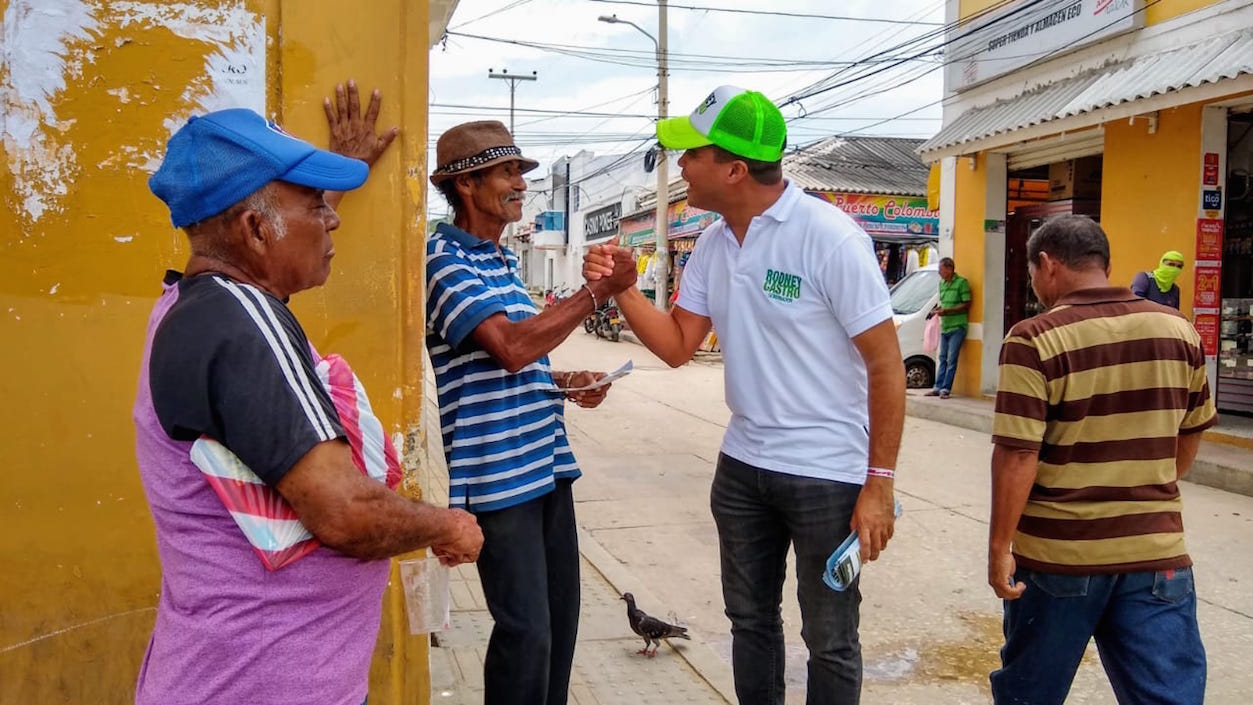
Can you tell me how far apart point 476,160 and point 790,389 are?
1.08 meters

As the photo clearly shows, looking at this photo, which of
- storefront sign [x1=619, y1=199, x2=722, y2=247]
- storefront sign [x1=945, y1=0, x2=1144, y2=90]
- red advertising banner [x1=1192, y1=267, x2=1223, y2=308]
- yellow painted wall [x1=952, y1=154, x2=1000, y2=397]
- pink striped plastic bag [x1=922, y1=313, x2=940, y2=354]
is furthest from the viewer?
storefront sign [x1=619, y1=199, x2=722, y2=247]

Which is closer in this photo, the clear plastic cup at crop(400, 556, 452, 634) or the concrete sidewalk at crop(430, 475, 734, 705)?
the clear plastic cup at crop(400, 556, 452, 634)

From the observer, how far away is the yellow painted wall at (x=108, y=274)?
2803 millimetres

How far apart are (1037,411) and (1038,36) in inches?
382

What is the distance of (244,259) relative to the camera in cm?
160

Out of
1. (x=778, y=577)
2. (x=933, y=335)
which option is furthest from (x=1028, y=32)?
(x=778, y=577)

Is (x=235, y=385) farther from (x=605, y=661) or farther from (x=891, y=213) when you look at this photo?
(x=891, y=213)

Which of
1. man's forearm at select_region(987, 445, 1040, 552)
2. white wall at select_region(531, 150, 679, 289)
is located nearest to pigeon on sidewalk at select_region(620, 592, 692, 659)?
man's forearm at select_region(987, 445, 1040, 552)

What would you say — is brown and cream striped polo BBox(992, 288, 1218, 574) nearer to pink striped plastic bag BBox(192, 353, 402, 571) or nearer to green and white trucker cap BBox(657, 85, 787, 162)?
green and white trucker cap BBox(657, 85, 787, 162)

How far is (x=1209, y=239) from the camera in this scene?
9039 mm

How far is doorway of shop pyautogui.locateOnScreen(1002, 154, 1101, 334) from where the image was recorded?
12.0m

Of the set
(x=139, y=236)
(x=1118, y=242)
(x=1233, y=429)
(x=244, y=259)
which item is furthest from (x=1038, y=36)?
(x=244, y=259)

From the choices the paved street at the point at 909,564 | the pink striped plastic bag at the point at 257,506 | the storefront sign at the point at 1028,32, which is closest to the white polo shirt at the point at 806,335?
the pink striped plastic bag at the point at 257,506

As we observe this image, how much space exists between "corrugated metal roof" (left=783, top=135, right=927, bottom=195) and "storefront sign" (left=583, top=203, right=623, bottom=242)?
1244 centimetres
